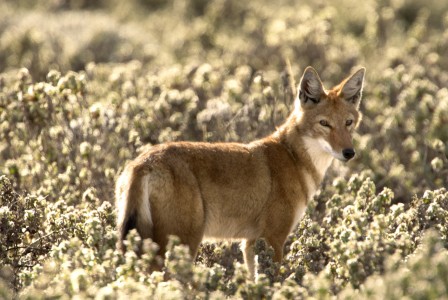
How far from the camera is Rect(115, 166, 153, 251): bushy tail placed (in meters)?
5.49

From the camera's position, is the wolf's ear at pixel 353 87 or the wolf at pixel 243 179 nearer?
the wolf at pixel 243 179

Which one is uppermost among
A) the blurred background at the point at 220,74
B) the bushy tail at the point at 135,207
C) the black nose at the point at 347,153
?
the blurred background at the point at 220,74

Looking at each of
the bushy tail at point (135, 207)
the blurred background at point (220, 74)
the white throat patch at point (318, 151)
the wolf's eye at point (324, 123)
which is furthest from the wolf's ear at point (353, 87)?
the bushy tail at point (135, 207)

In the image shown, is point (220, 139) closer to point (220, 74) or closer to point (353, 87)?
point (353, 87)

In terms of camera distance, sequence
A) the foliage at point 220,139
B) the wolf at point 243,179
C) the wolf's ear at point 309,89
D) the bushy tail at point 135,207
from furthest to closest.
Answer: the wolf's ear at point 309,89 < the wolf at point 243,179 < the bushy tail at point 135,207 < the foliage at point 220,139

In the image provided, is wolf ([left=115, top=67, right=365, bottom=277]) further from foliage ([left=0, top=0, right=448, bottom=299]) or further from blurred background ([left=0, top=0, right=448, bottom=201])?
blurred background ([left=0, top=0, right=448, bottom=201])

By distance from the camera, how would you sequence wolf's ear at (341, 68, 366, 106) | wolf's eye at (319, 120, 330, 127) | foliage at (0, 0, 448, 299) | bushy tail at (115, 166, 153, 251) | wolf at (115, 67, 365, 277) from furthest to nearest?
wolf's ear at (341, 68, 366, 106), wolf's eye at (319, 120, 330, 127), wolf at (115, 67, 365, 277), bushy tail at (115, 166, 153, 251), foliage at (0, 0, 448, 299)

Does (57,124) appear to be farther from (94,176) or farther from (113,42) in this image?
(113,42)

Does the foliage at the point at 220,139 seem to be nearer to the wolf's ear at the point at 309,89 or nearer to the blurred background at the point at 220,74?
the blurred background at the point at 220,74

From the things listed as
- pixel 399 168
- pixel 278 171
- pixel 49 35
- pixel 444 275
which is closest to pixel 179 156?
pixel 278 171

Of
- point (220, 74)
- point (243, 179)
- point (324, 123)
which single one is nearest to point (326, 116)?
point (324, 123)

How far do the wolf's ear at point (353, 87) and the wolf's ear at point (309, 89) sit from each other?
10.6 inches

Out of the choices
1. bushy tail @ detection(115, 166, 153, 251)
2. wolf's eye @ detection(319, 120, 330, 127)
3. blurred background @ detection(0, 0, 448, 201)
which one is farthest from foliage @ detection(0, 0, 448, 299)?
wolf's eye @ detection(319, 120, 330, 127)

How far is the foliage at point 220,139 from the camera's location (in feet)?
15.5
